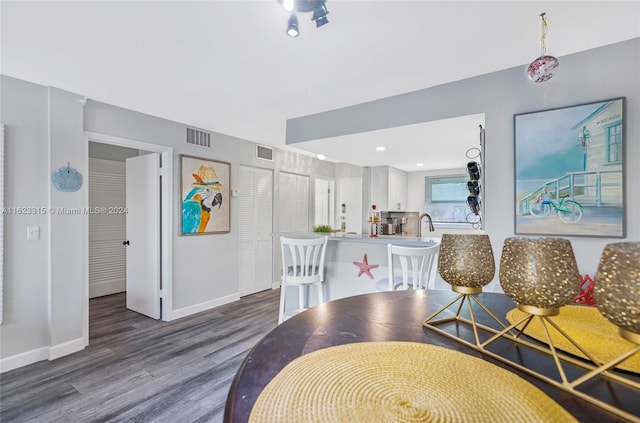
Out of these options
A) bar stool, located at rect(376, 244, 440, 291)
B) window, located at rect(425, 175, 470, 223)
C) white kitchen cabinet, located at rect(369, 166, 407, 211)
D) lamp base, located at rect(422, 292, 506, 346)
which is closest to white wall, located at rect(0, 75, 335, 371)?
bar stool, located at rect(376, 244, 440, 291)

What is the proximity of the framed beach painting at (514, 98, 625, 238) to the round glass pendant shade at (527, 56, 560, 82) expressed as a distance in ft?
1.82

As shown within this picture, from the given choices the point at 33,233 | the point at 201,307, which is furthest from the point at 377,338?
the point at 201,307

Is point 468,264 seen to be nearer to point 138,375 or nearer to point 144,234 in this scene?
point 138,375

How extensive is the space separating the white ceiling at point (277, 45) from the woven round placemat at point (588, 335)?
156 centimetres

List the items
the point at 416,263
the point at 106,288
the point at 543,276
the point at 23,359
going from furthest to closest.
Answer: the point at 106,288 < the point at 23,359 < the point at 416,263 < the point at 543,276

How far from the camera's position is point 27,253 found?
102 inches

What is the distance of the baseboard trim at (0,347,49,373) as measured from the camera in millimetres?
2469

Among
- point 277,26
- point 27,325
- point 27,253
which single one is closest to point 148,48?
point 277,26

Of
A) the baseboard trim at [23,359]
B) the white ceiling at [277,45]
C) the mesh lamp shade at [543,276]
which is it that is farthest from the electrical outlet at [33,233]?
the mesh lamp shade at [543,276]

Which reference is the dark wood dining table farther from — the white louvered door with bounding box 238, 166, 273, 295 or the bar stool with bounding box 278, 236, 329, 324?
the white louvered door with bounding box 238, 166, 273, 295

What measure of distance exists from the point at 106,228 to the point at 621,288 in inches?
225

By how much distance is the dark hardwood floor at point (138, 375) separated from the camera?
1.99 metres

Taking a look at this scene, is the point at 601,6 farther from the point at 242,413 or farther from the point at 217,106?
the point at 217,106

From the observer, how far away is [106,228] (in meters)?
4.68
